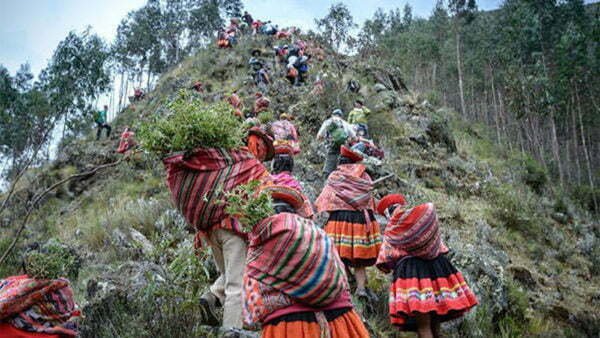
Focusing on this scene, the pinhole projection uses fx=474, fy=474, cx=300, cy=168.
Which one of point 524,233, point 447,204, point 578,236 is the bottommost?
point 578,236

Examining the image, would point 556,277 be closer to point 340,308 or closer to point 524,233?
point 524,233

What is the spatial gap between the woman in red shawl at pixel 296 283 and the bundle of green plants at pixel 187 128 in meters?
0.96

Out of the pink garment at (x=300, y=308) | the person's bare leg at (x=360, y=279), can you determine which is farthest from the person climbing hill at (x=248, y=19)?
the pink garment at (x=300, y=308)

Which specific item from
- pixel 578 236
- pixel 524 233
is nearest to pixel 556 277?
pixel 524 233

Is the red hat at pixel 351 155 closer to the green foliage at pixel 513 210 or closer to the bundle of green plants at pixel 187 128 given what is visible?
the bundle of green plants at pixel 187 128

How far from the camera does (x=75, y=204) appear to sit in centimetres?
1445

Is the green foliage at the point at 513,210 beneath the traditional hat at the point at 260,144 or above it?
beneath

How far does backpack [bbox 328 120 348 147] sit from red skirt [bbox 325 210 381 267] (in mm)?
2036

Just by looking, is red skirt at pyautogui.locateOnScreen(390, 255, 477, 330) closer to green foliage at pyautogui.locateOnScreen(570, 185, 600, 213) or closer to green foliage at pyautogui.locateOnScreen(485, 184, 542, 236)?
green foliage at pyautogui.locateOnScreen(485, 184, 542, 236)

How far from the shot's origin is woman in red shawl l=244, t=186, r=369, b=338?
7.91ft

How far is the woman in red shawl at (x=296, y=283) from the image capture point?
95.0 inches

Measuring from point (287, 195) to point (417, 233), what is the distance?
169cm

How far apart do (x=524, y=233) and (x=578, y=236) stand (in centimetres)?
378

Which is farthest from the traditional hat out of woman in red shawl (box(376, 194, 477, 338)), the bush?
the bush
